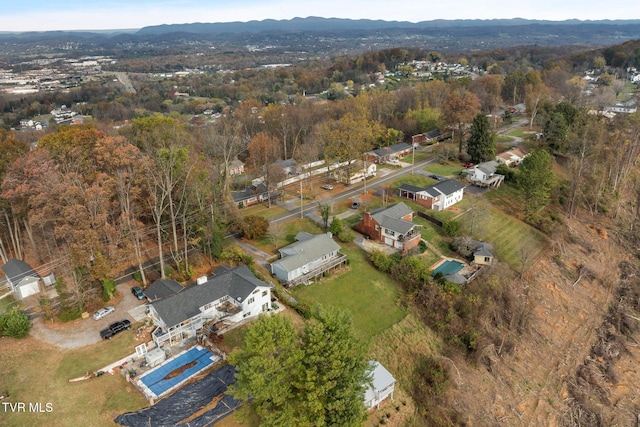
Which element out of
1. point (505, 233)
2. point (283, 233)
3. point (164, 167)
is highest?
point (164, 167)

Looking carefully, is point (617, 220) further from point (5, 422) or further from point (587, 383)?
point (5, 422)

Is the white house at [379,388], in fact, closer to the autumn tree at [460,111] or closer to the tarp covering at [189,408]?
the tarp covering at [189,408]

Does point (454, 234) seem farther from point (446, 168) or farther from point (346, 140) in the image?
point (446, 168)

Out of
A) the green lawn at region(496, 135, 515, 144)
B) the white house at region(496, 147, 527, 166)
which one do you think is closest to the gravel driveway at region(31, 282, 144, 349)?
the white house at region(496, 147, 527, 166)

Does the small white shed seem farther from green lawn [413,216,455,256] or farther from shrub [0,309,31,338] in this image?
green lawn [413,216,455,256]

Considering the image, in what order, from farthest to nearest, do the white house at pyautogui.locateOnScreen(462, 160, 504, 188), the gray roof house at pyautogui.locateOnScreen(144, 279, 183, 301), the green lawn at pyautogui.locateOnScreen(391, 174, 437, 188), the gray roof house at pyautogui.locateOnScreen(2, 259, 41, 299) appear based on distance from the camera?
1. the green lawn at pyautogui.locateOnScreen(391, 174, 437, 188)
2. the white house at pyautogui.locateOnScreen(462, 160, 504, 188)
3. the gray roof house at pyautogui.locateOnScreen(2, 259, 41, 299)
4. the gray roof house at pyautogui.locateOnScreen(144, 279, 183, 301)

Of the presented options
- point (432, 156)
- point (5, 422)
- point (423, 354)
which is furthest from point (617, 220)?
point (5, 422)

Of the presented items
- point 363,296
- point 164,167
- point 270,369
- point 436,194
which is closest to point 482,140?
point 436,194
